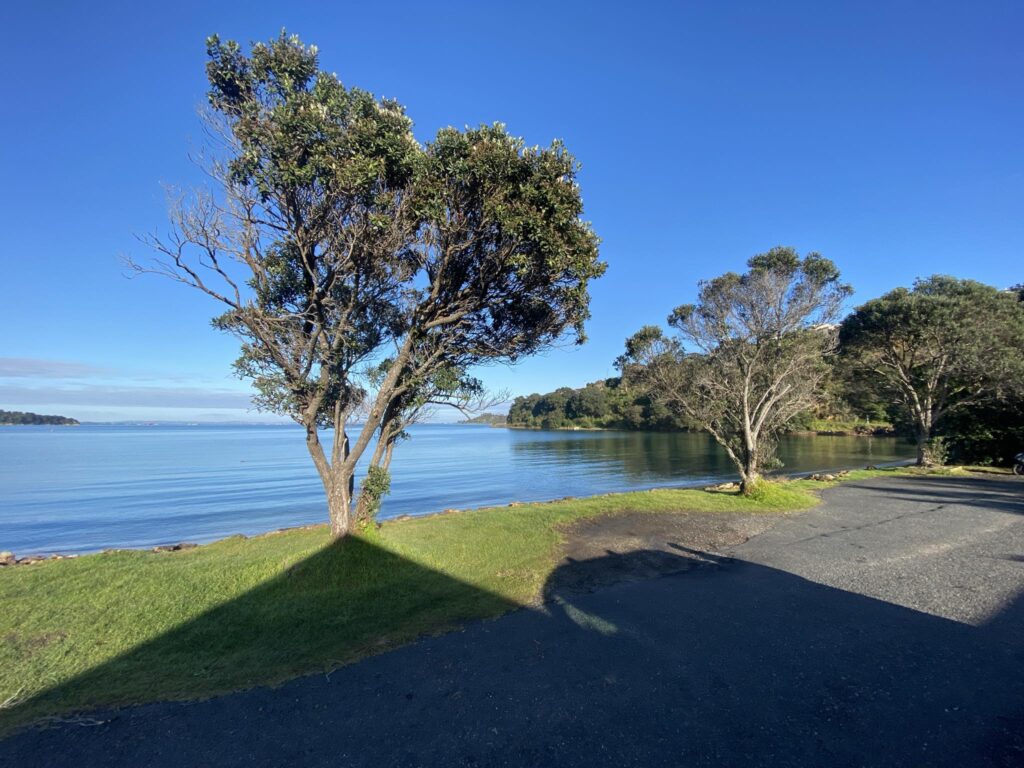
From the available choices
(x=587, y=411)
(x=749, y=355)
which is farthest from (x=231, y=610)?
Answer: (x=587, y=411)

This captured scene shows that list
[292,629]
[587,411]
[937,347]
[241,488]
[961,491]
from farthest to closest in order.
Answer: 1. [587,411]
2. [241,488]
3. [937,347]
4. [961,491]
5. [292,629]

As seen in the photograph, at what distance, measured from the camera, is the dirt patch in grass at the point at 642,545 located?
23.5 feet

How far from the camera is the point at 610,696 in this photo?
384 centimetres

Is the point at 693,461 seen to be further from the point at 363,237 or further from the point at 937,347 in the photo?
the point at 363,237

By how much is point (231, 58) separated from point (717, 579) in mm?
9986

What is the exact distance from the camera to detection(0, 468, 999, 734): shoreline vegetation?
434 centimetres

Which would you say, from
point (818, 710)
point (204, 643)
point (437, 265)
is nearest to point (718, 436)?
point (437, 265)

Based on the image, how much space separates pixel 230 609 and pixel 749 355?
15.1m

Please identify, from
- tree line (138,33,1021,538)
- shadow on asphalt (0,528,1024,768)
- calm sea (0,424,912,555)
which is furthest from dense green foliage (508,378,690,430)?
shadow on asphalt (0,528,1024,768)

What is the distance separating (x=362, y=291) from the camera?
28.0 feet

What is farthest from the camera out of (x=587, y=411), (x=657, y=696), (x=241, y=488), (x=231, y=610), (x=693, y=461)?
(x=587, y=411)

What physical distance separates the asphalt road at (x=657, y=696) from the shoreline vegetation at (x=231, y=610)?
445 mm

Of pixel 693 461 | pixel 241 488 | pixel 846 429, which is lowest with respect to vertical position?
pixel 241 488

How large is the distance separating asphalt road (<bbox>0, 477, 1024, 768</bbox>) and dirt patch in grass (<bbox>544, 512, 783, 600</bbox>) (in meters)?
0.80
